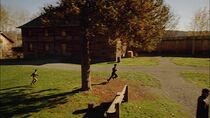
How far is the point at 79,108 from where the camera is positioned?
40.4 feet

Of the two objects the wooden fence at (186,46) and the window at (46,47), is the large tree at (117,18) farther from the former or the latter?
the wooden fence at (186,46)

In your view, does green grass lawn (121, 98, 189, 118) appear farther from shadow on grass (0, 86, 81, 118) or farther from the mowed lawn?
shadow on grass (0, 86, 81, 118)

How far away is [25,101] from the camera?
13.7 m

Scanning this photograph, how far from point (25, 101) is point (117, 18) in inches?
259

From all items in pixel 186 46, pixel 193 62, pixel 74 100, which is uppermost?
pixel 186 46

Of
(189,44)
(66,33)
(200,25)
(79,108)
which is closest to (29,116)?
(79,108)

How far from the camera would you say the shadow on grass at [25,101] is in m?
12.2

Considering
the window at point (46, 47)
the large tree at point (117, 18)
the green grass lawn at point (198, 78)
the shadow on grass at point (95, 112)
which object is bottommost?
the shadow on grass at point (95, 112)

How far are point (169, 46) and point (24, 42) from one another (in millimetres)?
24087

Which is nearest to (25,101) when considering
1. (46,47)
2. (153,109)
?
(153,109)

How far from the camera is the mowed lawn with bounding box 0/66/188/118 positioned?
38.0ft

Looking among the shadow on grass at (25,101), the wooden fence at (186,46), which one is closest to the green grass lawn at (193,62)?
the wooden fence at (186,46)

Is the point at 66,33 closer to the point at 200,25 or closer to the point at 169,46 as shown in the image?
the point at 169,46

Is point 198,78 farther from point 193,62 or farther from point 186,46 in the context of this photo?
point 186,46
